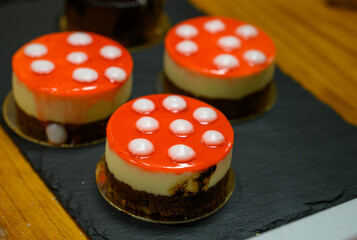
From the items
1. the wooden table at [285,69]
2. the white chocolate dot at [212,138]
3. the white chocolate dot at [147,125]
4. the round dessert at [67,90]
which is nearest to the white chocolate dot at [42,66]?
the round dessert at [67,90]

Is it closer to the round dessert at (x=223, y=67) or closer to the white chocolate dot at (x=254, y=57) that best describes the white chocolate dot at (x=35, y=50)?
the round dessert at (x=223, y=67)

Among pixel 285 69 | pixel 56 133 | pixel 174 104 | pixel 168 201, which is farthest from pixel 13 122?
pixel 285 69

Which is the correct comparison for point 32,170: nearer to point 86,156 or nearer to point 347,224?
point 86,156

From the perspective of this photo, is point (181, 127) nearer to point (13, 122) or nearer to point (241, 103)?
point (241, 103)

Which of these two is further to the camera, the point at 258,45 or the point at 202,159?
the point at 258,45

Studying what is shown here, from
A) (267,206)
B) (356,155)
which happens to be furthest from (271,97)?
(267,206)

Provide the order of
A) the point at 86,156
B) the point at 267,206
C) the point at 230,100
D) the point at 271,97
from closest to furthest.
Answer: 1. the point at 267,206
2. the point at 86,156
3. the point at 230,100
4. the point at 271,97

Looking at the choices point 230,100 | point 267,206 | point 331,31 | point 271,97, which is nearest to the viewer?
point 267,206
